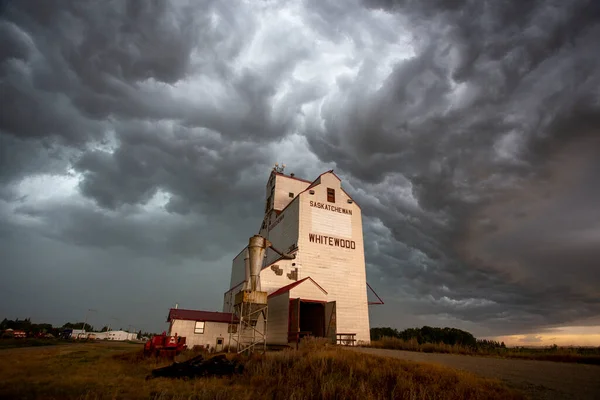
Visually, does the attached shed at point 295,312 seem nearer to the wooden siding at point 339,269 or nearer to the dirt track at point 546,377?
the wooden siding at point 339,269

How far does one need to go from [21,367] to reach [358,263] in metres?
25.3

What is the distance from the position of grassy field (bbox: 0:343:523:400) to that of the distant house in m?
14.2

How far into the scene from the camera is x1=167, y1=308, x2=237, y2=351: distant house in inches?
1085

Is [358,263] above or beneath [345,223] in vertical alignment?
beneath

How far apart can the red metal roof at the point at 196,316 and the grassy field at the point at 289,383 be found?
14.6m

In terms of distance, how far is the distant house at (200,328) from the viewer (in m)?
27.5

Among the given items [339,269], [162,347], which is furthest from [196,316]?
[339,269]

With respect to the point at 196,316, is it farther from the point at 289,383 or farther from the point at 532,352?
the point at 532,352

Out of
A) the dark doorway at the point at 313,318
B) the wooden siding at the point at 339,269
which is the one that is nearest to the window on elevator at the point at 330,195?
the wooden siding at the point at 339,269

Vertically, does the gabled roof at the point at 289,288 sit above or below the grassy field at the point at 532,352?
above

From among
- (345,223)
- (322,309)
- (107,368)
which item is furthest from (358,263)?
(107,368)

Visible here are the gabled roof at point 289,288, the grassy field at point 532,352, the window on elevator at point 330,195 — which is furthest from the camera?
the window on elevator at point 330,195

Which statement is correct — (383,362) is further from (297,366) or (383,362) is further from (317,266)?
(317,266)

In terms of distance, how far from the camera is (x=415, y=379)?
9320mm
